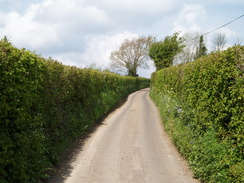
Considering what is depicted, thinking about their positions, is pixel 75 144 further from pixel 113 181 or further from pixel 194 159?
pixel 194 159

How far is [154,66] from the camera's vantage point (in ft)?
144

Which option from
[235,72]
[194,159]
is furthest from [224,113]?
[194,159]

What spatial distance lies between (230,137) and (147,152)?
4.82 m

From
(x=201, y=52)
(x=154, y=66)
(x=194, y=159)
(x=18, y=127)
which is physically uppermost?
(x=201, y=52)

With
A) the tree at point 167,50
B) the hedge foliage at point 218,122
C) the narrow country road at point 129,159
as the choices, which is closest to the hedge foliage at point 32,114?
the narrow country road at point 129,159

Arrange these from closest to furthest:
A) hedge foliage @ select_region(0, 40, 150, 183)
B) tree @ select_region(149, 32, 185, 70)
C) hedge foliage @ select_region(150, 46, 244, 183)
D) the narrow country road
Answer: hedge foliage @ select_region(0, 40, 150, 183) < hedge foliage @ select_region(150, 46, 244, 183) < the narrow country road < tree @ select_region(149, 32, 185, 70)

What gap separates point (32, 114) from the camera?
7.68 meters

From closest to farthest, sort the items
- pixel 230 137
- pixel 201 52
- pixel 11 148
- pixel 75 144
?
pixel 11 148, pixel 230 137, pixel 75 144, pixel 201 52

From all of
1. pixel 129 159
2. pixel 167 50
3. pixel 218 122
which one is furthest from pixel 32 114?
pixel 167 50

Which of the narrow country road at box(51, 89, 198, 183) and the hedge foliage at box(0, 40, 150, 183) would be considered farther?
the narrow country road at box(51, 89, 198, 183)

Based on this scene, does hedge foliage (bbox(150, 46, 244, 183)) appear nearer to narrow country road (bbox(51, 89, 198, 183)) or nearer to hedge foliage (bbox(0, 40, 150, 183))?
narrow country road (bbox(51, 89, 198, 183))

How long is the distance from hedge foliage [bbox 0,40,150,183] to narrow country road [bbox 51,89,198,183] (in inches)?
47.6

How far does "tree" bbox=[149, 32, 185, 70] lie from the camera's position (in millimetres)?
39531

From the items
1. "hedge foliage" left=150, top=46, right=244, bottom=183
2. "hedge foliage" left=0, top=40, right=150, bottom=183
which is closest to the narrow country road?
"hedge foliage" left=150, top=46, right=244, bottom=183
